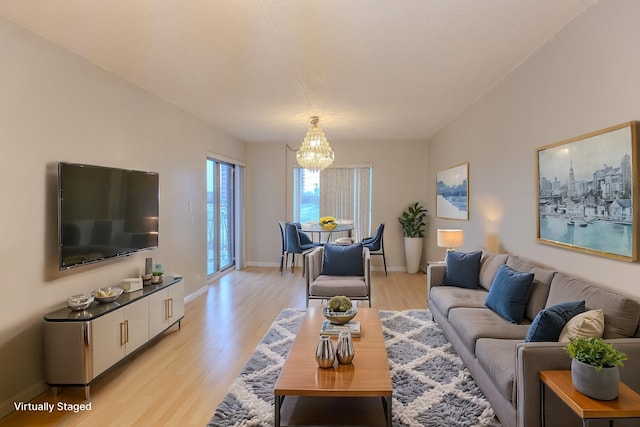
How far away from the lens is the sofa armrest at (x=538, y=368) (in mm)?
1805

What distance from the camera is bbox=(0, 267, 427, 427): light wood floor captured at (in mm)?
2418

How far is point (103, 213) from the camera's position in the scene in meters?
3.18

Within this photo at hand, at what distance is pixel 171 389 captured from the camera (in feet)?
9.04

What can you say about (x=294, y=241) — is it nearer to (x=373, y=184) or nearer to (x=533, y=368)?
(x=373, y=184)

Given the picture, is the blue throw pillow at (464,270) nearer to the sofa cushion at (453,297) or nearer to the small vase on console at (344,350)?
the sofa cushion at (453,297)

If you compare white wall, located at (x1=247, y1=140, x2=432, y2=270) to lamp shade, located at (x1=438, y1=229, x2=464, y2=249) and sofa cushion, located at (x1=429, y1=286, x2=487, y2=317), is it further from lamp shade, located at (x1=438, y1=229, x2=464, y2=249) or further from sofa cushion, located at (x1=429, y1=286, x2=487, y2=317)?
sofa cushion, located at (x1=429, y1=286, x2=487, y2=317)

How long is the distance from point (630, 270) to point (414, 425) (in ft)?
5.05

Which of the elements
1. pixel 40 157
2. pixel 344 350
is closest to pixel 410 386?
pixel 344 350

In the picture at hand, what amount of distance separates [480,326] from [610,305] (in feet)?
2.68

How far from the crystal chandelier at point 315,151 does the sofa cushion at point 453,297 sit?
7.70 feet

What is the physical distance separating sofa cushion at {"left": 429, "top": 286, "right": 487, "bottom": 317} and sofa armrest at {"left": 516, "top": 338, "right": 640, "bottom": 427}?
1424 millimetres

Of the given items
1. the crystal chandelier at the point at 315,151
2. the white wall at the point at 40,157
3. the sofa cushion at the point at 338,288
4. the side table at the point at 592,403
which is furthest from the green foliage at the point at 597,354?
the crystal chandelier at the point at 315,151

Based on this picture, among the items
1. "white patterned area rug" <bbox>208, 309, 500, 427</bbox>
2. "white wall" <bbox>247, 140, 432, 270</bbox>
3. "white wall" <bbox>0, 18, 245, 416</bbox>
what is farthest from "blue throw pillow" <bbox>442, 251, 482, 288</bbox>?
"white wall" <bbox>247, 140, 432, 270</bbox>

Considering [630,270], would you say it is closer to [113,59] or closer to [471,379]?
[471,379]
